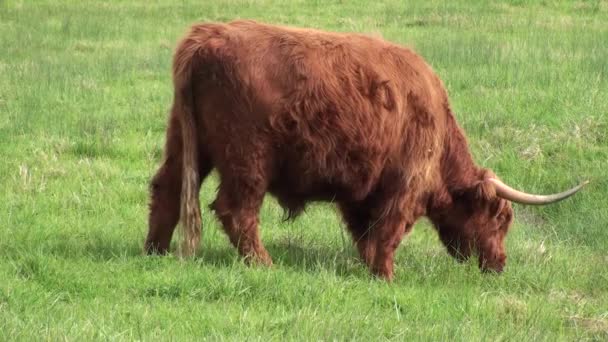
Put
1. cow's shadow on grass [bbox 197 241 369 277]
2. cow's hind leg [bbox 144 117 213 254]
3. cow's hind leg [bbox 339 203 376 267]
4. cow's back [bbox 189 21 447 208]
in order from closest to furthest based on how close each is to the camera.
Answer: cow's back [bbox 189 21 447 208] < cow's shadow on grass [bbox 197 241 369 277] < cow's hind leg [bbox 144 117 213 254] < cow's hind leg [bbox 339 203 376 267]

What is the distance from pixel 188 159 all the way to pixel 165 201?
535 mm

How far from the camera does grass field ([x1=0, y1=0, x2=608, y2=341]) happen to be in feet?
17.8

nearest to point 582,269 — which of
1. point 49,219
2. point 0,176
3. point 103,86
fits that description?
point 49,219

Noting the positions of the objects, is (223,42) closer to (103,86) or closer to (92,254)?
(92,254)

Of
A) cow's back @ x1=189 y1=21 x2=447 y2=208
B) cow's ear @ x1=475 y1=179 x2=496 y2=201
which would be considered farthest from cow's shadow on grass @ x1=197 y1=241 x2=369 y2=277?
cow's ear @ x1=475 y1=179 x2=496 y2=201

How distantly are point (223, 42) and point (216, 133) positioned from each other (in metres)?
0.54

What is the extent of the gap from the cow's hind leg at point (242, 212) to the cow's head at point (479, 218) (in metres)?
1.50

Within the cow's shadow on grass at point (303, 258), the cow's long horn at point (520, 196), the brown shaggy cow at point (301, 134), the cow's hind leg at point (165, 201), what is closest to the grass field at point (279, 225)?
the cow's shadow on grass at point (303, 258)

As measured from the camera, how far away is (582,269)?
7.28 metres

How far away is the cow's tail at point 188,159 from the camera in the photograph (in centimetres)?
657

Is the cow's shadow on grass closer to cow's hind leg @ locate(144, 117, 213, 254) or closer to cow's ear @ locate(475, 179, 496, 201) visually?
cow's hind leg @ locate(144, 117, 213, 254)

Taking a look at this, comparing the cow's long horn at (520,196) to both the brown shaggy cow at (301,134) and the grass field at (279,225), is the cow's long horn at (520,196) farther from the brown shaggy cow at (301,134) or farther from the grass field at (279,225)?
the grass field at (279,225)

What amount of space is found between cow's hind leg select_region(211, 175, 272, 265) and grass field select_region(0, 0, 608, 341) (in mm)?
149

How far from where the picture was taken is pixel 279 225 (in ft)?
26.8
